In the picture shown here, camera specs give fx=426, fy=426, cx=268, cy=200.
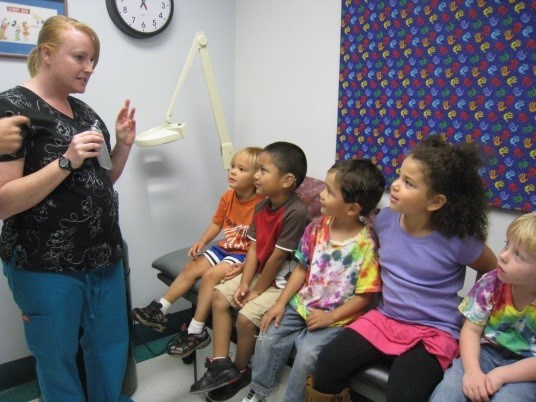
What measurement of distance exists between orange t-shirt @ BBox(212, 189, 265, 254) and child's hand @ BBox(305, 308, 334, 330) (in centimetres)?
57

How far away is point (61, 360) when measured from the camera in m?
1.35

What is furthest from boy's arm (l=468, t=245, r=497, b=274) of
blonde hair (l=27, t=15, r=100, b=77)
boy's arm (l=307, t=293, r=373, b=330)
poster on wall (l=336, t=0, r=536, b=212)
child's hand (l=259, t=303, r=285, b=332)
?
blonde hair (l=27, t=15, r=100, b=77)

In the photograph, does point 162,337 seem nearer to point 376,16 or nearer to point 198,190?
point 198,190

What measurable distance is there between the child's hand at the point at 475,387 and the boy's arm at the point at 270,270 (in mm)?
730

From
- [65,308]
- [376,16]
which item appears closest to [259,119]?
[376,16]

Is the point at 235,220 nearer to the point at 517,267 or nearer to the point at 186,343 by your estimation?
the point at 186,343

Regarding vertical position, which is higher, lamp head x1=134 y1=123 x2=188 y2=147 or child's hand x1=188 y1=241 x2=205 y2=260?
lamp head x1=134 y1=123 x2=188 y2=147

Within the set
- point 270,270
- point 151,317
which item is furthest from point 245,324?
point 151,317

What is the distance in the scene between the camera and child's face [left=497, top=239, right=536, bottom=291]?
1.05 m

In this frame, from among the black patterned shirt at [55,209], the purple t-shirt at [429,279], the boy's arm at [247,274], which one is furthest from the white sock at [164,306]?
the purple t-shirt at [429,279]

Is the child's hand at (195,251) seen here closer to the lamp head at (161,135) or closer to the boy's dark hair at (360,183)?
the lamp head at (161,135)

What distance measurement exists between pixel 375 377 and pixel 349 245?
421 mm

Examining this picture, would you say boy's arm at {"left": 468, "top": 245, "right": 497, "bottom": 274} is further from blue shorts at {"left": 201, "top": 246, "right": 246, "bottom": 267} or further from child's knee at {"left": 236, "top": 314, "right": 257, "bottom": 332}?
Result: blue shorts at {"left": 201, "top": 246, "right": 246, "bottom": 267}

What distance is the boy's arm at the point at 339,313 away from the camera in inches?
53.7
